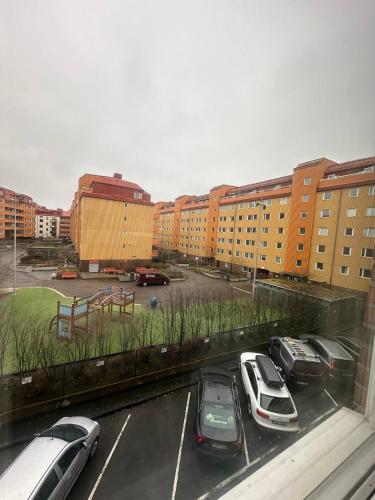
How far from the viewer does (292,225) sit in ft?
14.5

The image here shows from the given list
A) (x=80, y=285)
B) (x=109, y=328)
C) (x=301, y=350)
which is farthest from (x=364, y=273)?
(x=80, y=285)

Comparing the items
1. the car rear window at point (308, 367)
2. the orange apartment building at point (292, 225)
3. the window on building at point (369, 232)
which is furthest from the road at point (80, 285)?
the window on building at point (369, 232)

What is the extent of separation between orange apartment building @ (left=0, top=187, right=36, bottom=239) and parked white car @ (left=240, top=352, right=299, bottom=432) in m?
2.68

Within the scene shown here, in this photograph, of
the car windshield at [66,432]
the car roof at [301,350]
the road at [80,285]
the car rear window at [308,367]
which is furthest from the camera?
the road at [80,285]

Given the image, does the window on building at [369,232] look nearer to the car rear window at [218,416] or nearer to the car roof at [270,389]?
the car rear window at [218,416]

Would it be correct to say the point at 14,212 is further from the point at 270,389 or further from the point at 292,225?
the point at 292,225

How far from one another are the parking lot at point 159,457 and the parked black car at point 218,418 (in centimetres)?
9

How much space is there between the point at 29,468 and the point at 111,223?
5.78 m

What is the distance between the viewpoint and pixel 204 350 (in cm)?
369

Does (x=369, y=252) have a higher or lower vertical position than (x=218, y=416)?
higher

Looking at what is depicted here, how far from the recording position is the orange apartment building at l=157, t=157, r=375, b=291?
1.16 metres

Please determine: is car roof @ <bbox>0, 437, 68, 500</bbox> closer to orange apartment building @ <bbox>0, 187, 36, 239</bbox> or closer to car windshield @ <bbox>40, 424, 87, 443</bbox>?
car windshield @ <bbox>40, 424, 87, 443</bbox>

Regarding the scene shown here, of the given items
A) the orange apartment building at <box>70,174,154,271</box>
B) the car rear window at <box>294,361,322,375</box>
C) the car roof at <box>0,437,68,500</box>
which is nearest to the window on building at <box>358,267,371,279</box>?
the car roof at <box>0,437,68,500</box>

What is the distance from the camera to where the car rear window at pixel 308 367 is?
2.83 metres
